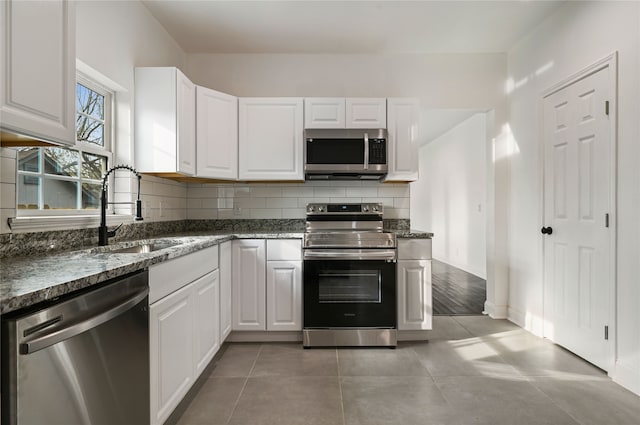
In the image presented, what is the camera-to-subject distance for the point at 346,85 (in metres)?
3.47

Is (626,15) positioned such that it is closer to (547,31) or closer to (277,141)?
(547,31)

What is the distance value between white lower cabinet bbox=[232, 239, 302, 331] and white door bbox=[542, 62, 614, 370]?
6.88ft

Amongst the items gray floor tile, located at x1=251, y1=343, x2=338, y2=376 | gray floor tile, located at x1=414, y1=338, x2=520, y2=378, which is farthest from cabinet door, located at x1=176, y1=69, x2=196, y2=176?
gray floor tile, located at x1=414, y1=338, x2=520, y2=378

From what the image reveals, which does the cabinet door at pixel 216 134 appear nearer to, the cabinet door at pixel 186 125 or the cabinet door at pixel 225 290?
the cabinet door at pixel 186 125

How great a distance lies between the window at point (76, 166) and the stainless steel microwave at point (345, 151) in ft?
5.07

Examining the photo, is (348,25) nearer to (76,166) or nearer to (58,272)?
(76,166)

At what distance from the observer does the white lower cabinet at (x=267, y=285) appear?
2.82 m

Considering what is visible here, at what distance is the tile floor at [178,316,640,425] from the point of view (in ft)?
6.08

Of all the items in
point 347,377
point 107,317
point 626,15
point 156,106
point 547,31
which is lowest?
point 347,377

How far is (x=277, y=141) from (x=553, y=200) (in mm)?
2396

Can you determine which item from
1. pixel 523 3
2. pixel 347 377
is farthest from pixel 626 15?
pixel 347 377

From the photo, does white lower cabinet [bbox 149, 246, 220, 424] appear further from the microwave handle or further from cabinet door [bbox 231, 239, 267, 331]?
the microwave handle

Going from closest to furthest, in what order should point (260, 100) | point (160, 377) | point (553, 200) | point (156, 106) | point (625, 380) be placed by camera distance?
point (160, 377)
point (625, 380)
point (156, 106)
point (553, 200)
point (260, 100)

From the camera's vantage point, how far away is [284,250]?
2830 millimetres
